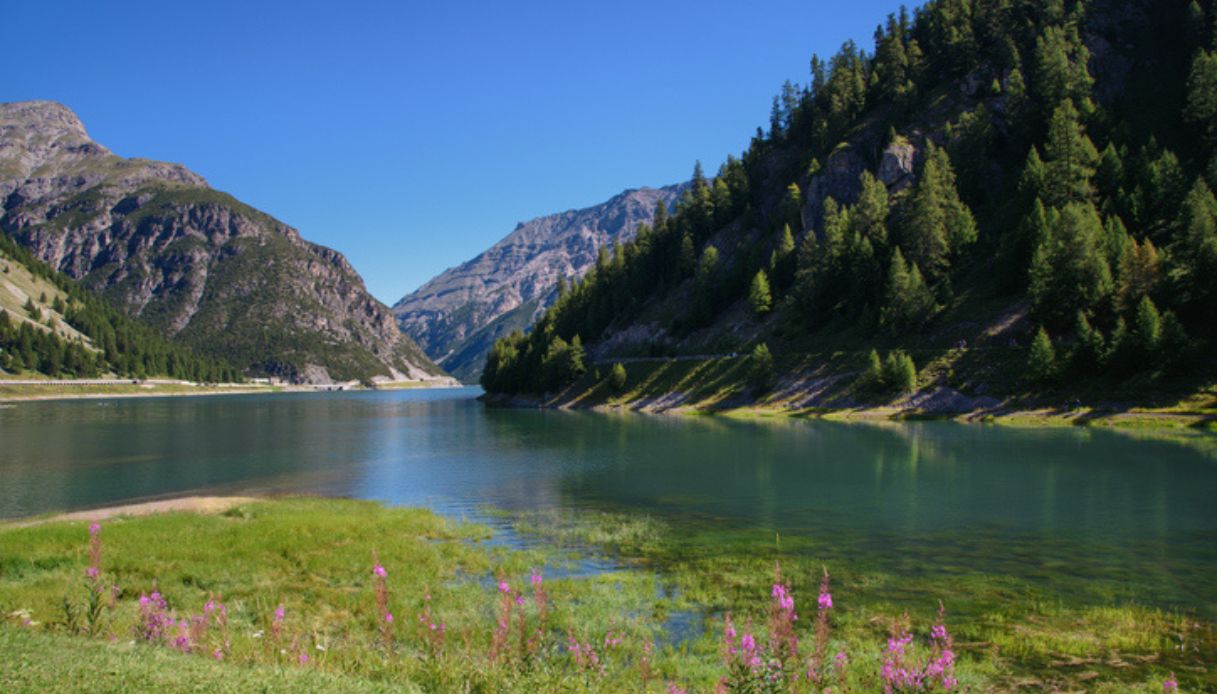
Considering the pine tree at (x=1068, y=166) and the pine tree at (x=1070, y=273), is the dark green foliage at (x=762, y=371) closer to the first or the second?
the pine tree at (x=1070, y=273)

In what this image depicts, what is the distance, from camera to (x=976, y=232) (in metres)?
131

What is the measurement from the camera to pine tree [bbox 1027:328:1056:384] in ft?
292

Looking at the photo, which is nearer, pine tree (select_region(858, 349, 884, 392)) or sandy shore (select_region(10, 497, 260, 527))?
sandy shore (select_region(10, 497, 260, 527))

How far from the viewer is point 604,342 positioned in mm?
185250

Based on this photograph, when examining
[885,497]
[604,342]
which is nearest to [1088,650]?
[885,497]

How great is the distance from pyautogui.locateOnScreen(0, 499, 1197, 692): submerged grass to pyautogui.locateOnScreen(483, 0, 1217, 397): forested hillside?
270 ft

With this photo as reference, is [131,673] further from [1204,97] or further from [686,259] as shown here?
[686,259]

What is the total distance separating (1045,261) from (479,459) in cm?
8785

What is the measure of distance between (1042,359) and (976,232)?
50.0 metres

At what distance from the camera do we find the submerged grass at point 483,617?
10.6 meters

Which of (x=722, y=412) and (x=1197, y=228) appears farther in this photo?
(x=722, y=412)

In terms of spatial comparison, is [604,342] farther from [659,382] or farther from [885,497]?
[885,497]

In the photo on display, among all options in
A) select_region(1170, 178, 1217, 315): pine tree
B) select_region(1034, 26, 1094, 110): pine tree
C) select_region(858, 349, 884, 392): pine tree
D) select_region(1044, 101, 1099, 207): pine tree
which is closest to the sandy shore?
select_region(858, 349, 884, 392): pine tree

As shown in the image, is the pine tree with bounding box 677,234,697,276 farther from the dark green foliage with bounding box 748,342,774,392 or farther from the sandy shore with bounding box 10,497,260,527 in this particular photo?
the sandy shore with bounding box 10,497,260,527
